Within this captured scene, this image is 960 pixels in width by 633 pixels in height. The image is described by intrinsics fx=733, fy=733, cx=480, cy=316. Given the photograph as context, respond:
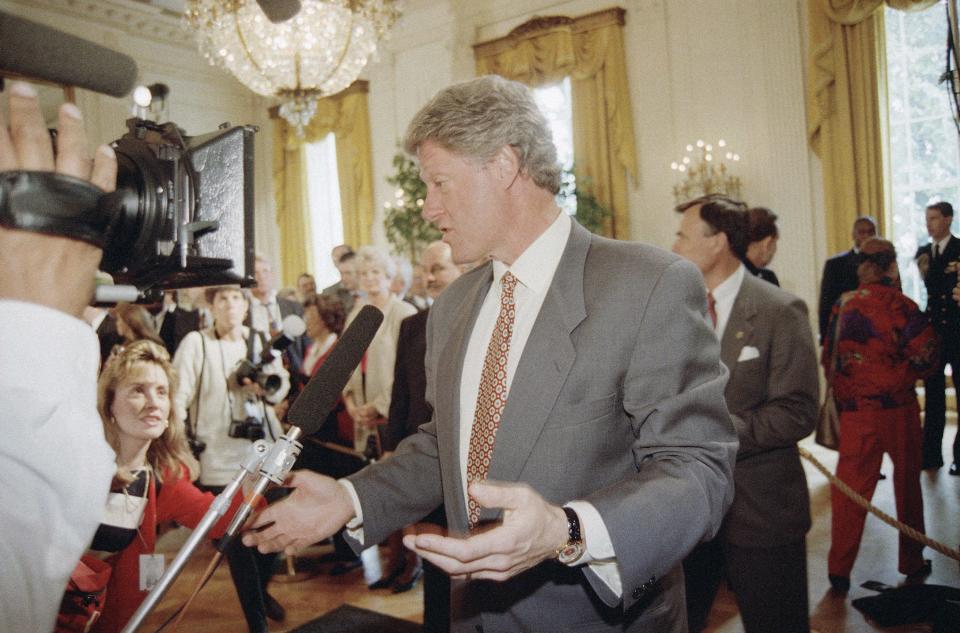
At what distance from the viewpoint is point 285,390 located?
152 inches

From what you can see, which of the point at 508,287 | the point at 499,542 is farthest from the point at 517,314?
the point at 499,542

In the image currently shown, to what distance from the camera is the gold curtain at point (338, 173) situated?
11.2 meters

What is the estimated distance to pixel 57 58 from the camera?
2.43 ft

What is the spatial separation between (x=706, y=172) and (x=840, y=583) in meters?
5.58

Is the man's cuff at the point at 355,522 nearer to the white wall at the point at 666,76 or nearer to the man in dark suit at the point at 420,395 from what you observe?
the man in dark suit at the point at 420,395

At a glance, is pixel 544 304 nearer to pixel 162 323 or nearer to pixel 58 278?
pixel 58 278

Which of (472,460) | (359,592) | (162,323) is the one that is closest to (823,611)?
(359,592)

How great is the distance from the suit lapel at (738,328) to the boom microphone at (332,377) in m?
1.54

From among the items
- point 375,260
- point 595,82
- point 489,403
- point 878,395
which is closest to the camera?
point 489,403

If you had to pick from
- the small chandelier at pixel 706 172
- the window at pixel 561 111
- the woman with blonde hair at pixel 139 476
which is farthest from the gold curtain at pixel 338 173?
the woman with blonde hair at pixel 139 476

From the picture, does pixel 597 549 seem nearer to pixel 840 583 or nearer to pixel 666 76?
pixel 840 583

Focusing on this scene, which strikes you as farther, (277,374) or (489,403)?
(277,374)

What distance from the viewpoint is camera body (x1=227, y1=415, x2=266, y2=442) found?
3.58 metres

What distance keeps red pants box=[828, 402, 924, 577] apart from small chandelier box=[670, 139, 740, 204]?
187 inches
